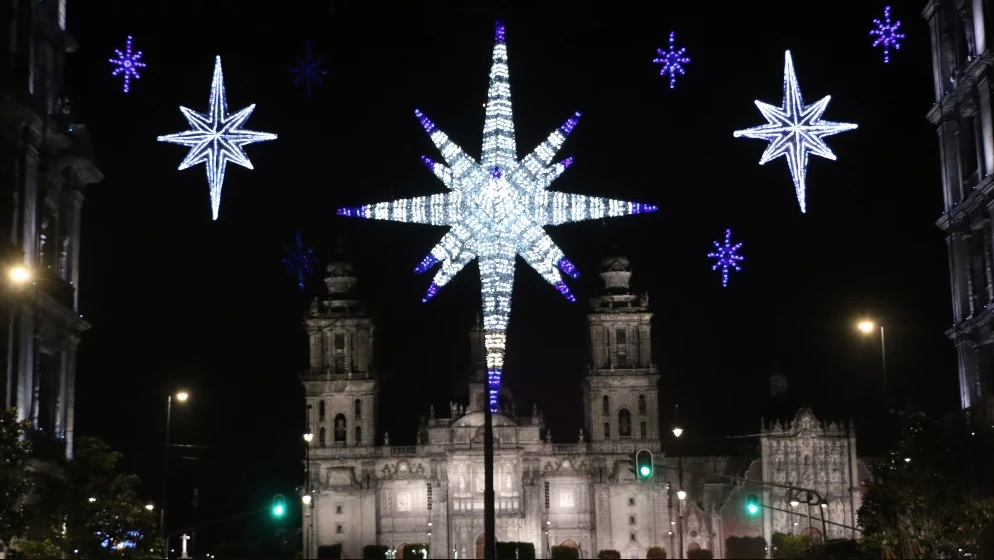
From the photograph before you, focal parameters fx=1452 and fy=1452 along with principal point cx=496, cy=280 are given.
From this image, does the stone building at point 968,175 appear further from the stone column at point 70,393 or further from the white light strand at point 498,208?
the stone column at point 70,393

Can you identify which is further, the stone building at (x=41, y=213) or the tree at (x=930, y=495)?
the tree at (x=930, y=495)

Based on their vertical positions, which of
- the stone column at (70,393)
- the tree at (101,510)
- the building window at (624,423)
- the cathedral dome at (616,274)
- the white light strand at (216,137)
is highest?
A: the cathedral dome at (616,274)

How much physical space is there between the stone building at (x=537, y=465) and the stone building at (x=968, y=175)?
5227cm

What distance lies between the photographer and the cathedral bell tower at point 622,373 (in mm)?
102500

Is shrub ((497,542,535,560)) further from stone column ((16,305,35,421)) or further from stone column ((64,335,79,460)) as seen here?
stone column ((16,305,35,421))

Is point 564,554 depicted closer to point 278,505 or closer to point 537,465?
point 278,505

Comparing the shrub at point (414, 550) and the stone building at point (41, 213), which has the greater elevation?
the stone building at point (41, 213)

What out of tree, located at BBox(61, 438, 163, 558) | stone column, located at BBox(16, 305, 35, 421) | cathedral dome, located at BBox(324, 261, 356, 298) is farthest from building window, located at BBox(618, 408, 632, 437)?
stone column, located at BBox(16, 305, 35, 421)

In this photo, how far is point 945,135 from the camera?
4925 centimetres

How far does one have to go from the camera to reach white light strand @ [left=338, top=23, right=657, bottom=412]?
143 feet

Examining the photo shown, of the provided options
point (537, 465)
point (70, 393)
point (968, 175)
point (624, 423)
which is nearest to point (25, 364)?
point (70, 393)

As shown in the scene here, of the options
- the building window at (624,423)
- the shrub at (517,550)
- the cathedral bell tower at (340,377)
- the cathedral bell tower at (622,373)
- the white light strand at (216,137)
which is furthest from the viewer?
the cathedral bell tower at (340,377)

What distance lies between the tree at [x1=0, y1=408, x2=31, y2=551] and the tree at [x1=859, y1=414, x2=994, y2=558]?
23928 millimetres

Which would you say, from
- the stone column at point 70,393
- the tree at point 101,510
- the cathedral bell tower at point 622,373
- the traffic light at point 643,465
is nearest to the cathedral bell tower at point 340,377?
the cathedral bell tower at point 622,373
